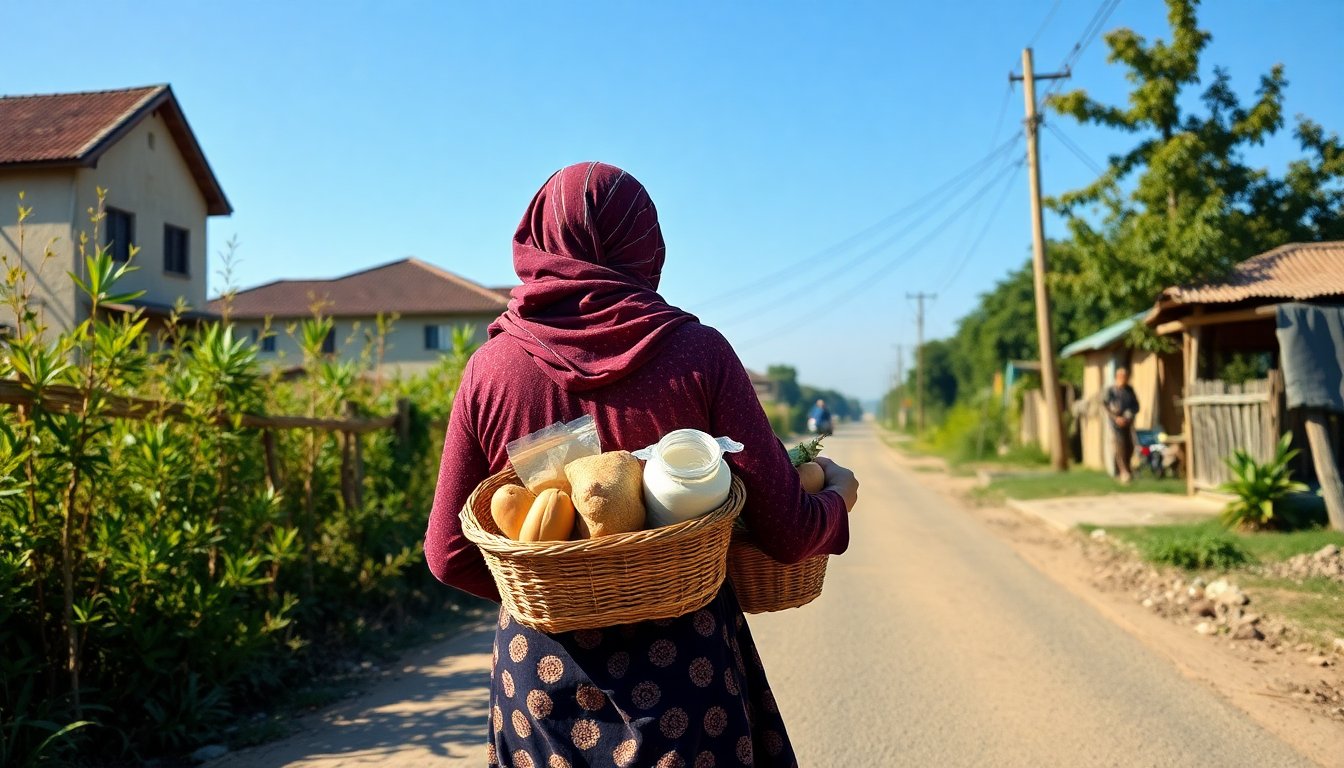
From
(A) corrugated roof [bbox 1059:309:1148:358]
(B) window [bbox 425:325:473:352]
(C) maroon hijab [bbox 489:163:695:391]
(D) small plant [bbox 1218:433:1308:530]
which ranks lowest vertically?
(D) small plant [bbox 1218:433:1308:530]

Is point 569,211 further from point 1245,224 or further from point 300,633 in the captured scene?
point 1245,224

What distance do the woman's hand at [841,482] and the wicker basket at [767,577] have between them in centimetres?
14

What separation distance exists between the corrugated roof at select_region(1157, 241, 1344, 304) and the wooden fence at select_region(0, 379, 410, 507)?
30.6 feet

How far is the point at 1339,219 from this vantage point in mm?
16844

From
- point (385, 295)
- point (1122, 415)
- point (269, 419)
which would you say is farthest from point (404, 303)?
point (269, 419)

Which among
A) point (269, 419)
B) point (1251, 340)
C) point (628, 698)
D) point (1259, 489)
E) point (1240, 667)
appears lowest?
point (1240, 667)

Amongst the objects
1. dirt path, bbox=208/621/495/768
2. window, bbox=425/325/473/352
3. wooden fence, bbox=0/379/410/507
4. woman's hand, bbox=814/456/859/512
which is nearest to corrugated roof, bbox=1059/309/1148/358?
wooden fence, bbox=0/379/410/507

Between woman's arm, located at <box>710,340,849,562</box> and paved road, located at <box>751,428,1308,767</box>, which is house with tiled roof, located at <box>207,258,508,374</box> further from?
woman's arm, located at <box>710,340,849,562</box>

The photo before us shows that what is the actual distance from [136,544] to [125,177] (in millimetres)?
17413

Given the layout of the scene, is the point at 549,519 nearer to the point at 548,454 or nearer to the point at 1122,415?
the point at 548,454

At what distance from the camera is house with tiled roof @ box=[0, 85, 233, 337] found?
674 inches

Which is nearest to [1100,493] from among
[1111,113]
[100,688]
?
[1111,113]

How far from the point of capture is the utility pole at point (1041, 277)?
1923cm

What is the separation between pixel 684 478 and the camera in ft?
5.70
